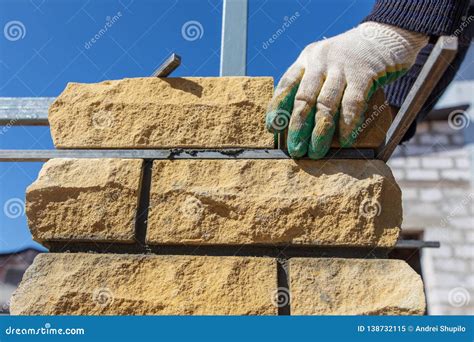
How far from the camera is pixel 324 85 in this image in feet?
5.19

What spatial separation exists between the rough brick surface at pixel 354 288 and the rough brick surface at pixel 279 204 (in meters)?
0.07

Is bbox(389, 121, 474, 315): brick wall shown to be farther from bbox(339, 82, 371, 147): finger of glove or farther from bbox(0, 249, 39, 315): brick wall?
bbox(0, 249, 39, 315): brick wall

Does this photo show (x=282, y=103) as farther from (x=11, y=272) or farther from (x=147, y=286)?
(x=11, y=272)

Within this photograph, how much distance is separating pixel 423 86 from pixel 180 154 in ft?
2.82

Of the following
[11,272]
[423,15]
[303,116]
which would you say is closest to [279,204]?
[303,116]

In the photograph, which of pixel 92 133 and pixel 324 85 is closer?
pixel 324 85

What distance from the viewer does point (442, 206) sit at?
24.5 feet

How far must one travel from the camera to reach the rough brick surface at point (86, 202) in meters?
1.61

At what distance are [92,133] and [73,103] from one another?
159 millimetres

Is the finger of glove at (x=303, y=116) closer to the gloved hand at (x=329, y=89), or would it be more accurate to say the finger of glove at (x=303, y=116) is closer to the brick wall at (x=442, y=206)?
the gloved hand at (x=329, y=89)

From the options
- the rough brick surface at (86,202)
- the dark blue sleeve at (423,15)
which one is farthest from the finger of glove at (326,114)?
the rough brick surface at (86,202)

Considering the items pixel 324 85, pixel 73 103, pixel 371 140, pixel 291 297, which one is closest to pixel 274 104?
pixel 324 85
